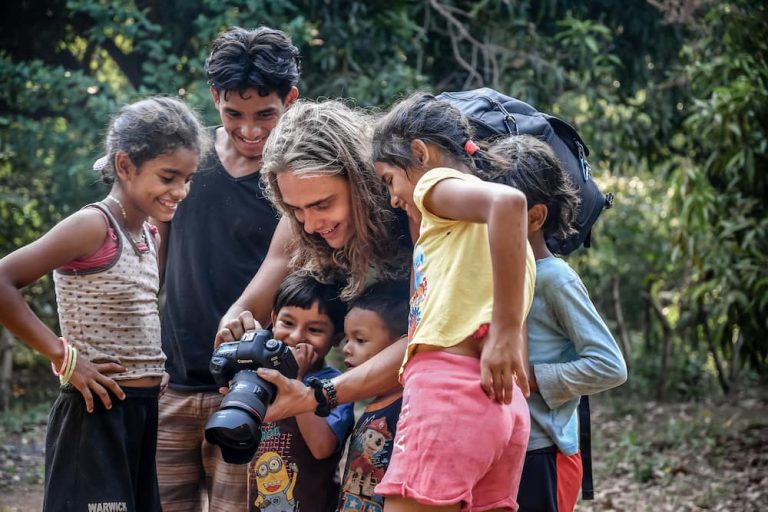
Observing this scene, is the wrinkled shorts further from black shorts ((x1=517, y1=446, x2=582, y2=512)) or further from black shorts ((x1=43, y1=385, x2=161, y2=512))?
black shorts ((x1=43, y1=385, x2=161, y2=512))

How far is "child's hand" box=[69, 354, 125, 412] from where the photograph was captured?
8.23ft

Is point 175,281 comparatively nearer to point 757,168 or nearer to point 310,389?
point 310,389

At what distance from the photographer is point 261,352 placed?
242cm

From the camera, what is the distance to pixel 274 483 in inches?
107

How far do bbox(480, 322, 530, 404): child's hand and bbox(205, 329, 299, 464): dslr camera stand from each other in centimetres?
55

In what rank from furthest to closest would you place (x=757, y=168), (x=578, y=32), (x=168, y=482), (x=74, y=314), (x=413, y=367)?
(x=578, y=32) → (x=757, y=168) → (x=168, y=482) → (x=74, y=314) → (x=413, y=367)

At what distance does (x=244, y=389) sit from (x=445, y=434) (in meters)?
0.51

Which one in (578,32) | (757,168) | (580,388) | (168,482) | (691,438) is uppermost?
(578,32)

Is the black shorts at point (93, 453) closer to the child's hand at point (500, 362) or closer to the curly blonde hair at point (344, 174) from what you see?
the curly blonde hair at point (344, 174)

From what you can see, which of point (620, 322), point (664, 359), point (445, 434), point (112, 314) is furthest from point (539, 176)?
point (620, 322)

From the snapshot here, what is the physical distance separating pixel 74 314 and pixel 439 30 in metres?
4.74

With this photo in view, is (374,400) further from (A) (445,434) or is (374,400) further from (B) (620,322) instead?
(B) (620,322)

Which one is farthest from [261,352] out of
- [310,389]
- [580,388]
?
[580,388]

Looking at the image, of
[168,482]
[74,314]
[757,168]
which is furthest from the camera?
[757,168]
